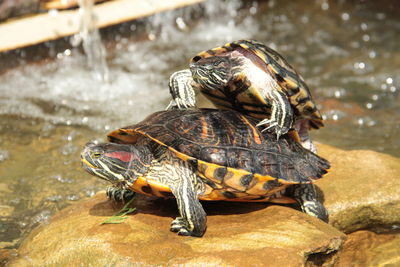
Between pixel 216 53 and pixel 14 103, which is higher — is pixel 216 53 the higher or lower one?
the higher one

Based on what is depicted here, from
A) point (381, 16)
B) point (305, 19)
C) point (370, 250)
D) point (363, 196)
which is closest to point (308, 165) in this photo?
point (363, 196)

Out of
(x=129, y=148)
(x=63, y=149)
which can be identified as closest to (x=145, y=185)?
(x=129, y=148)

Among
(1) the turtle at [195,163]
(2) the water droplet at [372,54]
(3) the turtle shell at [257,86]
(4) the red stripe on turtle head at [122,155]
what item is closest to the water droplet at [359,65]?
(2) the water droplet at [372,54]

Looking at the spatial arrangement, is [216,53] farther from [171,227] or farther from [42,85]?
[42,85]

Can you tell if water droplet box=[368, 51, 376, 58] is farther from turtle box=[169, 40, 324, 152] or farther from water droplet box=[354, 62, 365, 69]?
turtle box=[169, 40, 324, 152]

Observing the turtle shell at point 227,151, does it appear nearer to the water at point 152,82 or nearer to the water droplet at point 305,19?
the water at point 152,82

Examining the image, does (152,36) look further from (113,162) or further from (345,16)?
(113,162)

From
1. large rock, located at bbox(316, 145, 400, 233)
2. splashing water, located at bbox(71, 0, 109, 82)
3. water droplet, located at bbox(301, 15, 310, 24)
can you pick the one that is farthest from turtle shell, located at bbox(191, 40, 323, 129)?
water droplet, located at bbox(301, 15, 310, 24)
